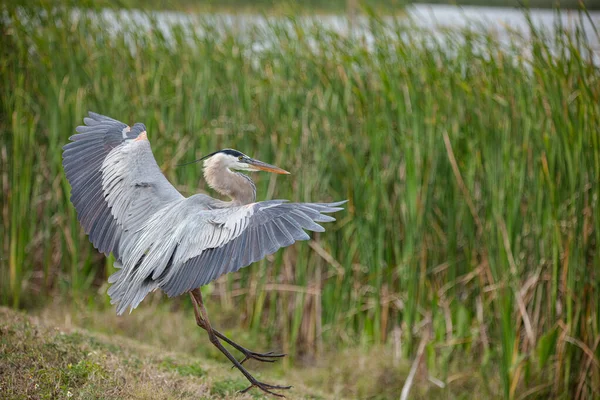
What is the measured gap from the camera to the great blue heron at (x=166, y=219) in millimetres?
3502

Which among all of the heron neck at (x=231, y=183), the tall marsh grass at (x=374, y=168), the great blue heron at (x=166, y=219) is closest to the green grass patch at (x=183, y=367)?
the great blue heron at (x=166, y=219)

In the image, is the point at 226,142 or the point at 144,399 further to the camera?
the point at 226,142

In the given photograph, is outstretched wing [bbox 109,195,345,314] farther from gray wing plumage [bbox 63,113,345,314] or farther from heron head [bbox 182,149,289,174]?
heron head [bbox 182,149,289,174]

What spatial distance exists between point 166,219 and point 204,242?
37cm

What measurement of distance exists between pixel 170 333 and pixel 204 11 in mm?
3316

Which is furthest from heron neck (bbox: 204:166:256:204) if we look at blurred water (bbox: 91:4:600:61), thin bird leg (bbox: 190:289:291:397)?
blurred water (bbox: 91:4:600:61)

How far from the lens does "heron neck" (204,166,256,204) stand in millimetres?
4238

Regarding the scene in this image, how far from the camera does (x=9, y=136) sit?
6.60 m

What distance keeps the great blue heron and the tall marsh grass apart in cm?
171

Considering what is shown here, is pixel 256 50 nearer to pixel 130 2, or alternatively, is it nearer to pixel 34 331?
pixel 130 2

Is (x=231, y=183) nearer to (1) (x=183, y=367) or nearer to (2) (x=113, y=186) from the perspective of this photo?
(2) (x=113, y=186)

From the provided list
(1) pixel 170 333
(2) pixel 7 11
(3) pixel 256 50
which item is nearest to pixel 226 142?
(3) pixel 256 50

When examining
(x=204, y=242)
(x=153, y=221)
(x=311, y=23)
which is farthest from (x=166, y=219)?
(x=311, y=23)

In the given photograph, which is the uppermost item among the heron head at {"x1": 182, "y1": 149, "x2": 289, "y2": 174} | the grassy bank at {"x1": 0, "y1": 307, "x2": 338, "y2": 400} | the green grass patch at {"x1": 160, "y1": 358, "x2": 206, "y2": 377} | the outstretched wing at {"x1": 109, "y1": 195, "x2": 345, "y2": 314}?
the heron head at {"x1": 182, "y1": 149, "x2": 289, "y2": 174}
